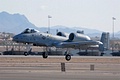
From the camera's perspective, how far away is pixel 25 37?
5722 centimetres

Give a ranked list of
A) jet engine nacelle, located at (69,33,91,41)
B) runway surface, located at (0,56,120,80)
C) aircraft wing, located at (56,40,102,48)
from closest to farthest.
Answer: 1. runway surface, located at (0,56,120,80)
2. aircraft wing, located at (56,40,102,48)
3. jet engine nacelle, located at (69,33,91,41)

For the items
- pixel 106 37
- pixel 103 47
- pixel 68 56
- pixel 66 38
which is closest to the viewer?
pixel 68 56

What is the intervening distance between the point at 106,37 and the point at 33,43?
2826 centimetres

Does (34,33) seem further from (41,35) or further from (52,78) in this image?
(52,78)

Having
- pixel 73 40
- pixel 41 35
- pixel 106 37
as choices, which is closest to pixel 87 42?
pixel 73 40

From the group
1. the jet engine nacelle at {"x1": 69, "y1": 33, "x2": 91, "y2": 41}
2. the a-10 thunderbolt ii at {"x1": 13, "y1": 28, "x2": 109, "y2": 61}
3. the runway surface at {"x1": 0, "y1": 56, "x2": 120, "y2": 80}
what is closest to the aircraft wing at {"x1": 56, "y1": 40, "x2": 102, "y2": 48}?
the a-10 thunderbolt ii at {"x1": 13, "y1": 28, "x2": 109, "y2": 61}

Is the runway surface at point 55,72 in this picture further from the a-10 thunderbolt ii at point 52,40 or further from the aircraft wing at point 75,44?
the aircraft wing at point 75,44

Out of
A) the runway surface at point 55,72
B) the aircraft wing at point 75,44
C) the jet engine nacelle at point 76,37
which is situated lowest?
the runway surface at point 55,72

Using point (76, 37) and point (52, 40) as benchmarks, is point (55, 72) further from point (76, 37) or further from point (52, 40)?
point (76, 37)

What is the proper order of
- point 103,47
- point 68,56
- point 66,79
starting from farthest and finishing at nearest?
point 103,47 < point 68,56 < point 66,79

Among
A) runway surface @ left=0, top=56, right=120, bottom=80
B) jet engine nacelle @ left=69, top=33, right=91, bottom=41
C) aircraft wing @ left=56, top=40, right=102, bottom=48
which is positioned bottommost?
runway surface @ left=0, top=56, right=120, bottom=80

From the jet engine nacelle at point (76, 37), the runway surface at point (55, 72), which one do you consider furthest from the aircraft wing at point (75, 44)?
the runway surface at point (55, 72)

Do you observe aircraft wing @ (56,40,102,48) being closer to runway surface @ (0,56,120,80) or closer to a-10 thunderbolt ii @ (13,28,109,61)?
a-10 thunderbolt ii @ (13,28,109,61)

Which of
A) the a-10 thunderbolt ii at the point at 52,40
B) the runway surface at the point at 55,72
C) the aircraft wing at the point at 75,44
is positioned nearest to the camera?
the runway surface at the point at 55,72
